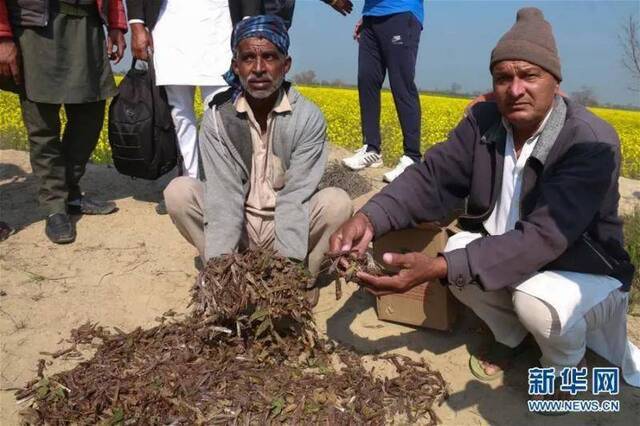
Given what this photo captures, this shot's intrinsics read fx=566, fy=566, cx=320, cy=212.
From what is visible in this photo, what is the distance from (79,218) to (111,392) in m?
2.42

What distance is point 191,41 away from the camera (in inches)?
165

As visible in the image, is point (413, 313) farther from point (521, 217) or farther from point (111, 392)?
point (111, 392)

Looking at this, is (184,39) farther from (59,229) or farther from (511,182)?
(511,182)

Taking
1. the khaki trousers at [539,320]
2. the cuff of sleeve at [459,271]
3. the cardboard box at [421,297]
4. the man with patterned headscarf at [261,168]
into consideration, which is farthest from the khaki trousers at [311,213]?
the cuff of sleeve at [459,271]

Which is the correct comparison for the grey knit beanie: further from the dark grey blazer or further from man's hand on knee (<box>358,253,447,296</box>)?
the dark grey blazer

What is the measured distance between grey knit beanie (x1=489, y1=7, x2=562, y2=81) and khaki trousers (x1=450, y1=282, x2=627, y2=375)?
103 centimetres

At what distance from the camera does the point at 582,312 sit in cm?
249

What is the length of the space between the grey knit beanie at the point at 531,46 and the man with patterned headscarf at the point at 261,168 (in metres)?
1.15

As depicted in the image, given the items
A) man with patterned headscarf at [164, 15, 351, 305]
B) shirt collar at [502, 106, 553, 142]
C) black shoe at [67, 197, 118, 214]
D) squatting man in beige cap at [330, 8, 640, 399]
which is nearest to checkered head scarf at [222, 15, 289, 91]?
man with patterned headscarf at [164, 15, 351, 305]

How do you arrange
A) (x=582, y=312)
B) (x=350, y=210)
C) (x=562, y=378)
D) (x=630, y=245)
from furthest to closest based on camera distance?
1. (x=630, y=245)
2. (x=350, y=210)
3. (x=562, y=378)
4. (x=582, y=312)

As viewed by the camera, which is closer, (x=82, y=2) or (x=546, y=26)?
(x=546, y=26)

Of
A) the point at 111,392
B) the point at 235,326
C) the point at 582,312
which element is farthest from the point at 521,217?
the point at 111,392

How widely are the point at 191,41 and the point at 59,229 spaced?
1.72 metres

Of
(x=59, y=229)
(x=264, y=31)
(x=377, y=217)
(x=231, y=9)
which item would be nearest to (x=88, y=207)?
(x=59, y=229)
